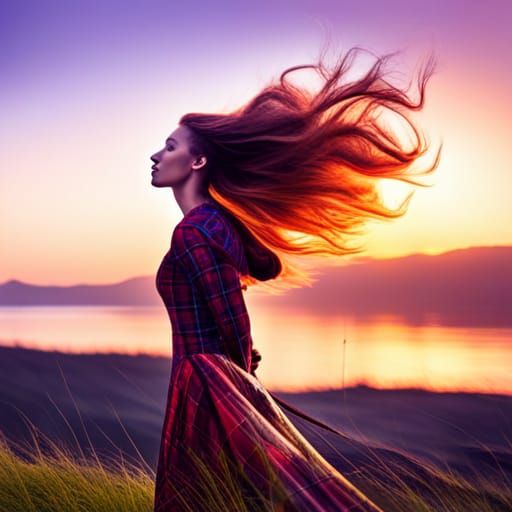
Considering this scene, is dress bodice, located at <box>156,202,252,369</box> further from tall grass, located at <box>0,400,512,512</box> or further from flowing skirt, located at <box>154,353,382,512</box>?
tall grass, located at <box>0,400,512,512</box>

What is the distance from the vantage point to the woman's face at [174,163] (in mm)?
3674

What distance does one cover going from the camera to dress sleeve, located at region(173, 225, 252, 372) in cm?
320

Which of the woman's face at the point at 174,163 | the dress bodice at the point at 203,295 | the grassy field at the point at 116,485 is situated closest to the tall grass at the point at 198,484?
the grassy field at the point at 116,485

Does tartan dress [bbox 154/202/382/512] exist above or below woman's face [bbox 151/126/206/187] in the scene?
below

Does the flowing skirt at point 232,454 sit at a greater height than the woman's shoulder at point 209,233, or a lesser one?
lesser

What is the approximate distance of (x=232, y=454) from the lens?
3008mm

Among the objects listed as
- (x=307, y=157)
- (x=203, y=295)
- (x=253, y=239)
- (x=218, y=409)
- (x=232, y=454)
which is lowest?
(x=232, y=454)

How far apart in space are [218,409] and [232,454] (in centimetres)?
18

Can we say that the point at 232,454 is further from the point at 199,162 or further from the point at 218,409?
the point at 199,162

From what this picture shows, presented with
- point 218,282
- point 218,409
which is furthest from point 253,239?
point 218,409

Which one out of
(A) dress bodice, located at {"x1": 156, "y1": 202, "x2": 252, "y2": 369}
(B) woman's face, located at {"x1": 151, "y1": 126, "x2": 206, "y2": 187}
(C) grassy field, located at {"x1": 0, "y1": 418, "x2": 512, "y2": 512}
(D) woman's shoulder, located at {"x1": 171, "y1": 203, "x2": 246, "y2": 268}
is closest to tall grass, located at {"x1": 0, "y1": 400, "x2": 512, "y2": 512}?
(C) grassy field, located at {"x1": 0, "y1": 418, "x2": 512, "y2": 512}

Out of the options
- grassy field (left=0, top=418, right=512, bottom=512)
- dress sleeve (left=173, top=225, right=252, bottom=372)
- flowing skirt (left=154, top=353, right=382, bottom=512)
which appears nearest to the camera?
flowing skirt (left=154, top=353, right=382, bottom=512)

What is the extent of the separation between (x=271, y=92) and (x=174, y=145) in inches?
24.3

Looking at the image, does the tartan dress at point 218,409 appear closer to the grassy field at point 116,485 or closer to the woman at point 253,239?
the woman at point 253,239
